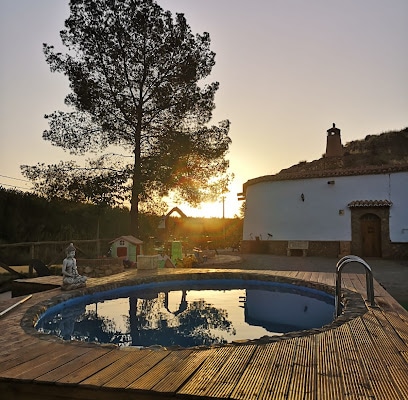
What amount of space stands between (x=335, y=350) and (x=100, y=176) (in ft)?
48.3

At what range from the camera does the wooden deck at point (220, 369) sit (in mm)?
2689

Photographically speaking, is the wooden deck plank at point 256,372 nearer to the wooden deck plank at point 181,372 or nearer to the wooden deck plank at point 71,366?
the wooden deck plank at point 181,372

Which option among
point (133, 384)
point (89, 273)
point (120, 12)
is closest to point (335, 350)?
point (133, 384)

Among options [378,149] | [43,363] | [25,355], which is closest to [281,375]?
[43,363]

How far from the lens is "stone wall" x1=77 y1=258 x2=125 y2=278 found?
12.5 m

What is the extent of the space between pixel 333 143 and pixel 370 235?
14912mm

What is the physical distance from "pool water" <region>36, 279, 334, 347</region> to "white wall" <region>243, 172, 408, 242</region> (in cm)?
1152

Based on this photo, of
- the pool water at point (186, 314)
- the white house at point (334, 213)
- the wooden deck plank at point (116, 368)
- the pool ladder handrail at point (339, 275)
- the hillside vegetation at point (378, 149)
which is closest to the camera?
the wooden deck plank at point (116, 368)

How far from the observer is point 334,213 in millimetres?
20328

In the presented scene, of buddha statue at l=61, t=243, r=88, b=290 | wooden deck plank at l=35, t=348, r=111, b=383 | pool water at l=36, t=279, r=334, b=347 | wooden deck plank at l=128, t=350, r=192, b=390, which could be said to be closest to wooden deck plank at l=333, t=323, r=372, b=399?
wooden deck plank at l=128, t=350, r=192, b=390

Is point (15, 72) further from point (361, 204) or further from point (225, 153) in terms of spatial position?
point (361, 204)

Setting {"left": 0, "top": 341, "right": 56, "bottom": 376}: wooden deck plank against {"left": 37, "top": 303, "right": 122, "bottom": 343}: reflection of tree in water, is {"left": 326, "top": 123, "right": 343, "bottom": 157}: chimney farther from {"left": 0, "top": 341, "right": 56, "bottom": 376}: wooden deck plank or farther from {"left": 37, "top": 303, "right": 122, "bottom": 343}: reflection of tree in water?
{"left": 0, "top": 341, "right": 56, "bottom": 376}: wooden deck plank

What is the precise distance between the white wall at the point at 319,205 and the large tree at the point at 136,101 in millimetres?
6115

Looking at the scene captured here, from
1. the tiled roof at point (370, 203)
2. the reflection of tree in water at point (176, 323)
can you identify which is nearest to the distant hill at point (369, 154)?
the tiled roof at point (370, 203)
